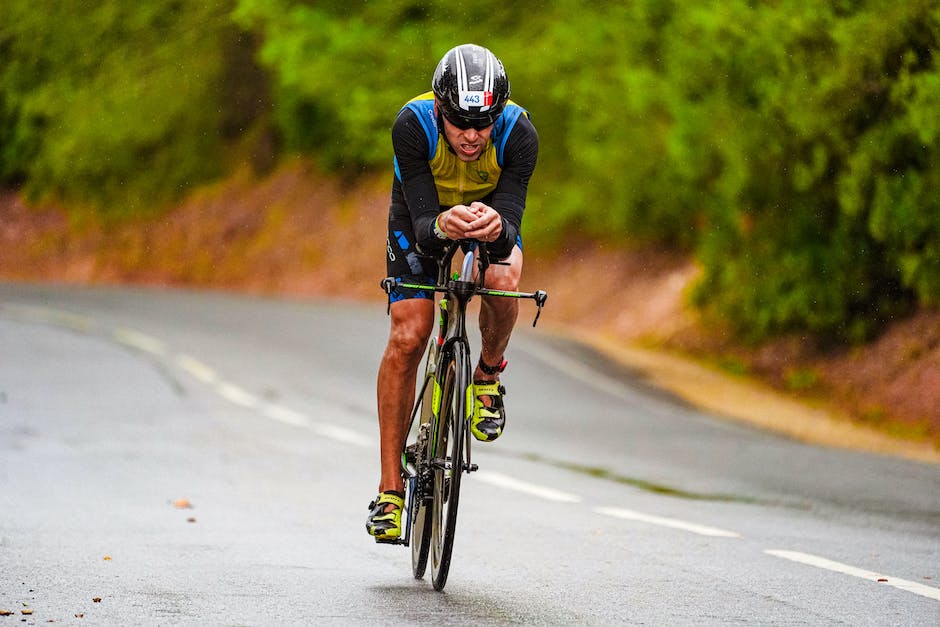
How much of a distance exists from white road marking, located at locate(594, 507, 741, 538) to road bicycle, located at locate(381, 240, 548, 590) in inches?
90.7

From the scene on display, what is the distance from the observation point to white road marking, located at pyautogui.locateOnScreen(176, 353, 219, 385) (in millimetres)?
20984

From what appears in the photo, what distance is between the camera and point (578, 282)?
35.7m

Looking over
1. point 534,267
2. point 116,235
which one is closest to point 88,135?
point 116,235

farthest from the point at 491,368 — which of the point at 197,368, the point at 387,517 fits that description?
the point at 197,368

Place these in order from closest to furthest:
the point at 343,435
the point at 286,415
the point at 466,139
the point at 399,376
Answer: the point at 466,139 → the point at 399,376 → the point at 343,435 → the point at 286,415

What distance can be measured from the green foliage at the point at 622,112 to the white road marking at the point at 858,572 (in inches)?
405

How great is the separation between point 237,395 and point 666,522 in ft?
33.0

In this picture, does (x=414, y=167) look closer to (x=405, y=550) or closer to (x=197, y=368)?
(x=405, y=550)

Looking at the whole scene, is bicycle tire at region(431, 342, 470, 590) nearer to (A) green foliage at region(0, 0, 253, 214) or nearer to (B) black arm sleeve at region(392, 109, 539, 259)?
(B) black arm sleeve at region(392, 109, 539, 259)

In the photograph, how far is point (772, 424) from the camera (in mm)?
17859

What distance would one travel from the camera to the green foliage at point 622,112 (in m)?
19.5

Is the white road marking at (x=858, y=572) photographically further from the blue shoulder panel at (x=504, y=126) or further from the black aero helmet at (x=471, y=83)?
the black aero helmet at (x=471, y=83)

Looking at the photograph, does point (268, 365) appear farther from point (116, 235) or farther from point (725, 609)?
point (116, 235)

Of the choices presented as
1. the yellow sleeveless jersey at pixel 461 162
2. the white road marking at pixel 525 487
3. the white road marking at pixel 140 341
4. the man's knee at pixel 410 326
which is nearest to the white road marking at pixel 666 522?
the white road marking at pixel 525 487
